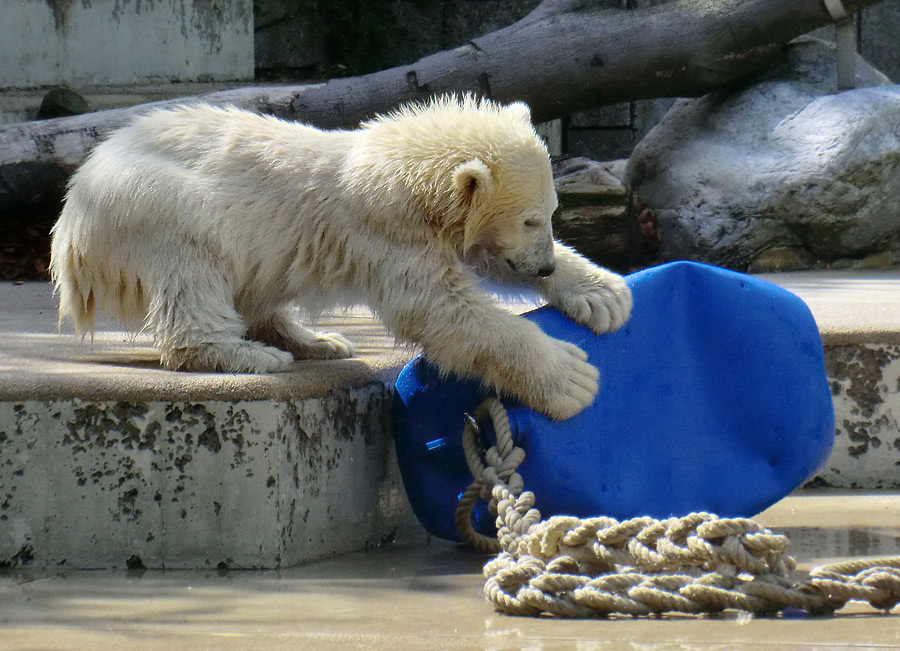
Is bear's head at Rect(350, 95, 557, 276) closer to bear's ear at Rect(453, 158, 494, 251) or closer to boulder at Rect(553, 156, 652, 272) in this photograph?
bear's ear at Rect(453, 158, 494, 251)

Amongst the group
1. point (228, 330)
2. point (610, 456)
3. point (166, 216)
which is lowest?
point (610, 456)

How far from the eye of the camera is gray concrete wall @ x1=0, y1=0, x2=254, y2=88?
28.0ft

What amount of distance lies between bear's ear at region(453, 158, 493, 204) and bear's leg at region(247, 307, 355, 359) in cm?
76

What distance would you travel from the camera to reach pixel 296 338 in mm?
3484

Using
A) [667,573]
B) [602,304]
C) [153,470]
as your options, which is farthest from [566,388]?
[153,470]

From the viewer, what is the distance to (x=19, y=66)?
854 centimetres

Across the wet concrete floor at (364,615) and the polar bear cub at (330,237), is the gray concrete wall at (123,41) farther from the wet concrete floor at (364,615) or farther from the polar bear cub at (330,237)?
the wet concrete floor at (364,615)

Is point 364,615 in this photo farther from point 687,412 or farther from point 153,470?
point 687,412

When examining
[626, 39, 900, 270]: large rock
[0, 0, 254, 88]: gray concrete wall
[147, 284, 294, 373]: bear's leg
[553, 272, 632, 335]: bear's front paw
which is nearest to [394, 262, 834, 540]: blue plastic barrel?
[553, 272, 632, 335]: bear's front paw

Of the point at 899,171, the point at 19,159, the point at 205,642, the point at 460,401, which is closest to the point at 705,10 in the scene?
the point at 899,171

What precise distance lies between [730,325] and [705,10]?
14.5 ft

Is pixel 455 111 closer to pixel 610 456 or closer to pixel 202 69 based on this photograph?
pixel 610 456

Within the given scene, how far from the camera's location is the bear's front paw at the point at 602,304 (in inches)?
114

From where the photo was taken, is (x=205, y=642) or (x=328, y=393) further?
(x=328, y=393)
